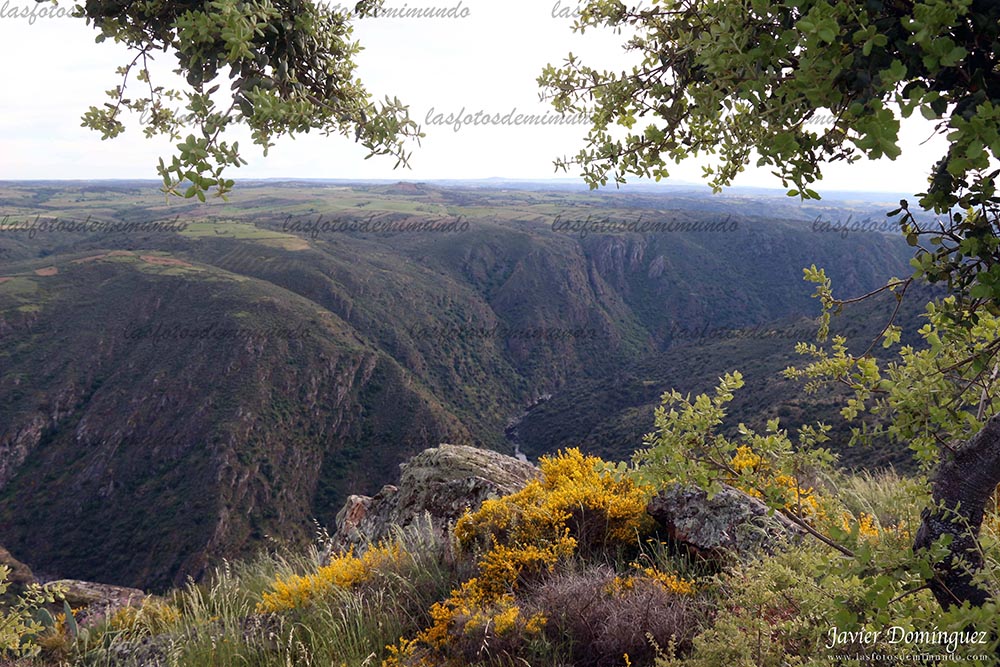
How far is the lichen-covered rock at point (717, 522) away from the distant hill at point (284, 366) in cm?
4688

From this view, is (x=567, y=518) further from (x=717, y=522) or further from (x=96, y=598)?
(x=96, y=598)

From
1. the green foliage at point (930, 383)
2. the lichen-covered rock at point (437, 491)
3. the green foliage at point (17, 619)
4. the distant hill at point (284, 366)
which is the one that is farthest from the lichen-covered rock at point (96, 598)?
the distant hill at point (284, 366)

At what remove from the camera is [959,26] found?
1497 mm

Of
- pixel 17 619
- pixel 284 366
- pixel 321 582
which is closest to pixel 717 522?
pixel 321 582

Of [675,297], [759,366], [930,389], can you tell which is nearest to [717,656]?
[930,389]

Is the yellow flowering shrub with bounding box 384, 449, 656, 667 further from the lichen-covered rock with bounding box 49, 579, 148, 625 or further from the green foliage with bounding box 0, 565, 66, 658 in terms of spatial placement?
the lichen-covered rock with bounding box 49, 579, 148, 625

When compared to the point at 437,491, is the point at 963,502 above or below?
above

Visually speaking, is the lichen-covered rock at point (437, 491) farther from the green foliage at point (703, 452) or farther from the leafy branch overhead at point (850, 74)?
the leafy branch overhead at point (850, 74)

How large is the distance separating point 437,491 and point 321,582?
2451 mm

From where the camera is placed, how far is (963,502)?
7.53ft

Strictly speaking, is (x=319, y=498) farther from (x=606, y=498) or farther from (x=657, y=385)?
(x=606, y=498)

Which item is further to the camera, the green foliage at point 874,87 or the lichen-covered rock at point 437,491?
the lichen-covered rock at point 437,491

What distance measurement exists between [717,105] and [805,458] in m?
1.68

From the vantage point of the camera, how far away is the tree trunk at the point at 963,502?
7.44 feet
